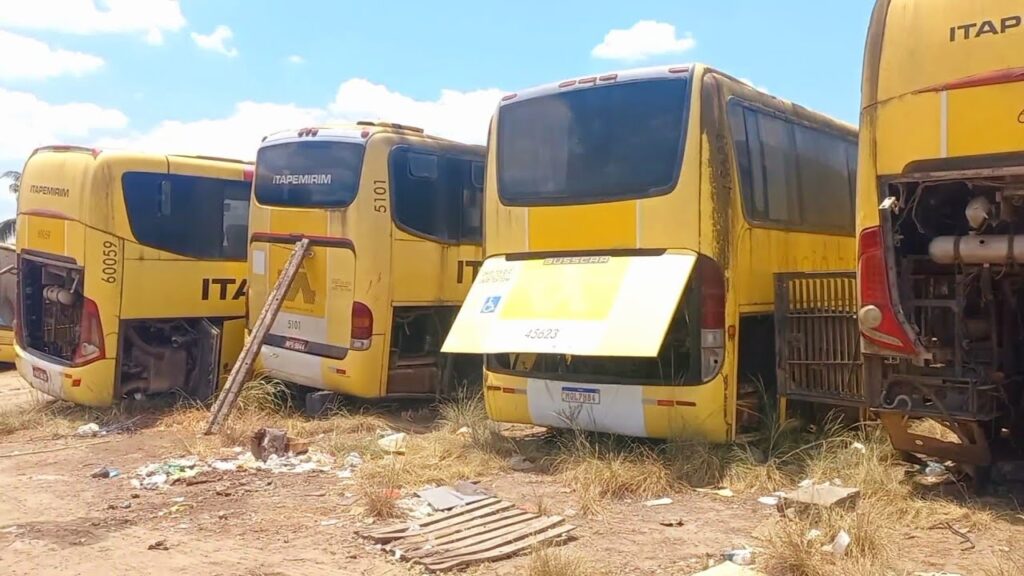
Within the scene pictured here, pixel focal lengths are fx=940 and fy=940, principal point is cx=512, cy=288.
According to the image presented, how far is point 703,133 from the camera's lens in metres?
7.01

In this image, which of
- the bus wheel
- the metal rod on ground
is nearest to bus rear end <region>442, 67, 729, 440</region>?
the bus wheel

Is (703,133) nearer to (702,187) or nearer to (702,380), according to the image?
(702,187)

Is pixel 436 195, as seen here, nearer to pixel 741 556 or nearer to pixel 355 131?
pixel 355 131

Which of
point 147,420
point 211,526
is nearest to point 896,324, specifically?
point 211,526

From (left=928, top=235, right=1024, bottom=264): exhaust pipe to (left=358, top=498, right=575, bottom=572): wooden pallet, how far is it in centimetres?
282

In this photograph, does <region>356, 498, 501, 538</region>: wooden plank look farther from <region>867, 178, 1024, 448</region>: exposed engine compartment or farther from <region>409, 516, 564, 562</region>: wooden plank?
<region>867, 178, 1024, 448</region>: exposed engine compartment

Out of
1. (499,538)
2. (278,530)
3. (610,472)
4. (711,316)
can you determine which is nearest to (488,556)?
(499,538)

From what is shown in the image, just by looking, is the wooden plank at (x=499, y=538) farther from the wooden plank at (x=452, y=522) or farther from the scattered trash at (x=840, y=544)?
the scattered trash at (x=840, y=544)

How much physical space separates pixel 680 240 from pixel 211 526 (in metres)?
3.85

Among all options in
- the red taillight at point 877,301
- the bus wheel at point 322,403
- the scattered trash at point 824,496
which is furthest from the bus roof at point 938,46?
the bus wheel at point 322,403

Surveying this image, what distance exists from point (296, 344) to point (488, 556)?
5436 mm

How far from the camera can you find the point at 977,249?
18.4ft

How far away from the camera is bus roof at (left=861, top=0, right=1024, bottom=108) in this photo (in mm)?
5344

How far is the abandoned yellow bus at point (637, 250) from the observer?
7004 mm
